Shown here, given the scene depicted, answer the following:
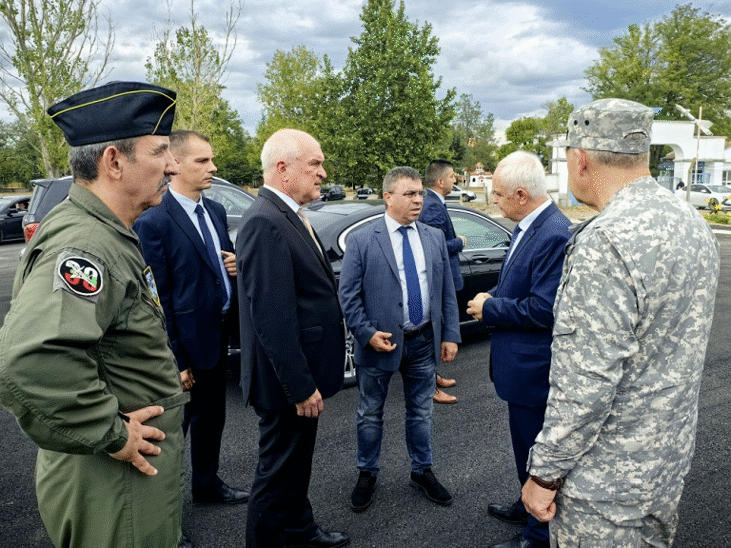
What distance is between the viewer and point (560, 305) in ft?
5.16

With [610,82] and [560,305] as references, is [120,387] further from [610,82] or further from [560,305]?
[610,82]

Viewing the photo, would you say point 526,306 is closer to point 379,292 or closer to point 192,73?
point 379,292

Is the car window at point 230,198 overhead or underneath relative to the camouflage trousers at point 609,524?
overhead

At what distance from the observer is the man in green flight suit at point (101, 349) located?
126 cm

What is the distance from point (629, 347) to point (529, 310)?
1018mm

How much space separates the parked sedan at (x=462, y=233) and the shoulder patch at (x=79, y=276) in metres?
3.15

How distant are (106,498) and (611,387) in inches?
57.1

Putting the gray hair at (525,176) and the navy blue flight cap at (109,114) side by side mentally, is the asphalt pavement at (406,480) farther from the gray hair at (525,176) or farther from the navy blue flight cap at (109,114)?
the navy blue flight cap at (109,114)

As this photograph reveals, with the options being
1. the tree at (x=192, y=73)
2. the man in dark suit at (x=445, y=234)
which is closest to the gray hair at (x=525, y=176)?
the man in dark suit at (x=445, y=234)

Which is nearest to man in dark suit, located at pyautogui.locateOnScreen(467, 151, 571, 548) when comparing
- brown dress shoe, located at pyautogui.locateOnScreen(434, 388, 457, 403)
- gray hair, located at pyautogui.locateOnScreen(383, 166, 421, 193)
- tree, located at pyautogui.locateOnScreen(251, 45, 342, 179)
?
gray hair, located at pyautogui.locateOnScreen(383, 166, 421, 193)

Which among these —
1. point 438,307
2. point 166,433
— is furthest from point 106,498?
point 438,307

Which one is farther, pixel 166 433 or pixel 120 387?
pixel 166 433

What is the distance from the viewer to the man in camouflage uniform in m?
1.45

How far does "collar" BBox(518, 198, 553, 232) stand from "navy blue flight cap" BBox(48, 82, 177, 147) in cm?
180
